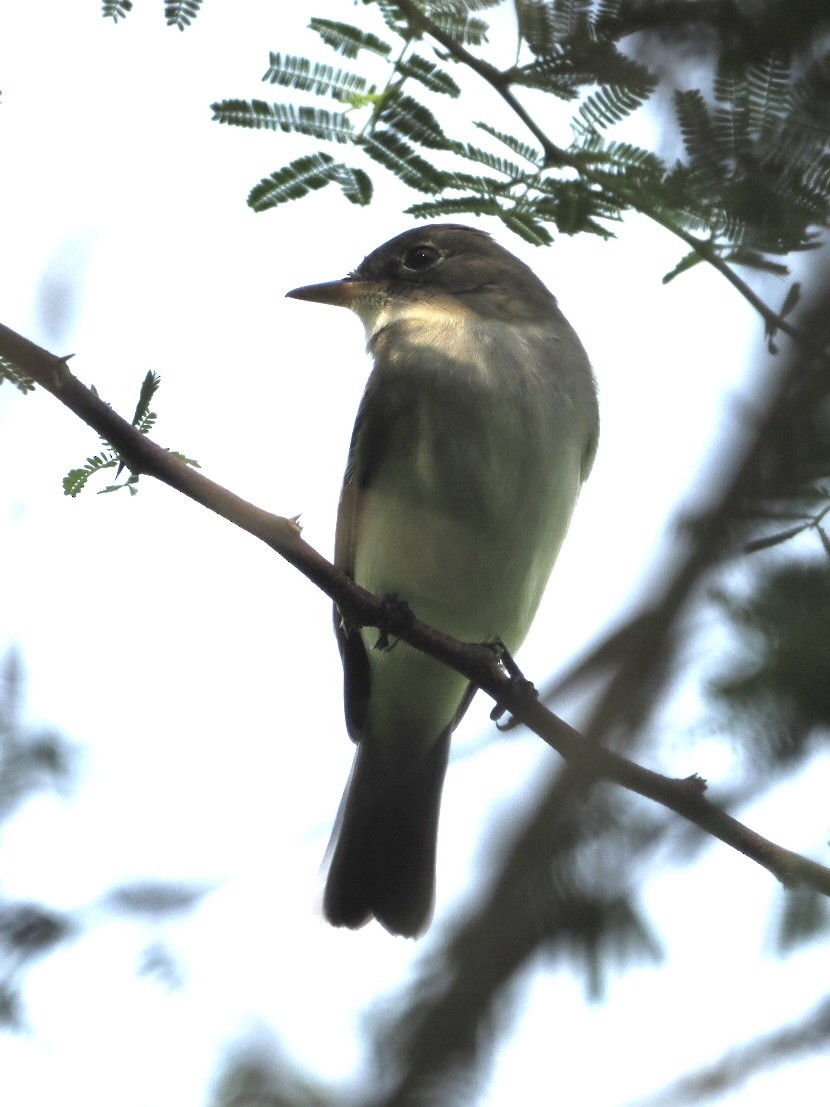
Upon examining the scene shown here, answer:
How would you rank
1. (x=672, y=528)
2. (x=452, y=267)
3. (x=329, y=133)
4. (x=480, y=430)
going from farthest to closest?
1. (x=452, y=267)
2. (x=480, y=430)
3. (x=329, y=133)
4. (x=672, y=528)

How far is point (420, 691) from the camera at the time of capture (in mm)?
6246

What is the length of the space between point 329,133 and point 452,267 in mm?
2302

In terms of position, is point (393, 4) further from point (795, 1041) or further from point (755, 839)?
point (795, 1041)

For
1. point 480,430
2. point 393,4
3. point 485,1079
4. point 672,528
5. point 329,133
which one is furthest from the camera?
point 480,430

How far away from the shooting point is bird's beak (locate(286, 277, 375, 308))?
6.76m

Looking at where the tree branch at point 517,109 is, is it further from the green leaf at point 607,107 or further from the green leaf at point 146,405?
the green leaf at point 146,405

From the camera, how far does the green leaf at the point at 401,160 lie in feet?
14.8

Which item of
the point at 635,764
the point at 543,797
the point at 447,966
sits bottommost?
the point at 447,966

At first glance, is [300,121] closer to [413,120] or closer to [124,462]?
[413,120]

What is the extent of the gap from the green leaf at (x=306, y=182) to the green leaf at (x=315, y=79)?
21 centimetres

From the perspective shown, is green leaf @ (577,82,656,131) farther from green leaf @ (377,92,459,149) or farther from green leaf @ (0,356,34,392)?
green leaf @ (0,356,34,392)

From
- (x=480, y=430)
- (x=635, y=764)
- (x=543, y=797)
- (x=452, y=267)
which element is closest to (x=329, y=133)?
(x=480, y=430)

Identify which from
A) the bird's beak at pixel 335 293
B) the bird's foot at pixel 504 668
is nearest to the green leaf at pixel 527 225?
the bird's foot at pixel 504 668

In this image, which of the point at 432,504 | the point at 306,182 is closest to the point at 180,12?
the point at 306,182
